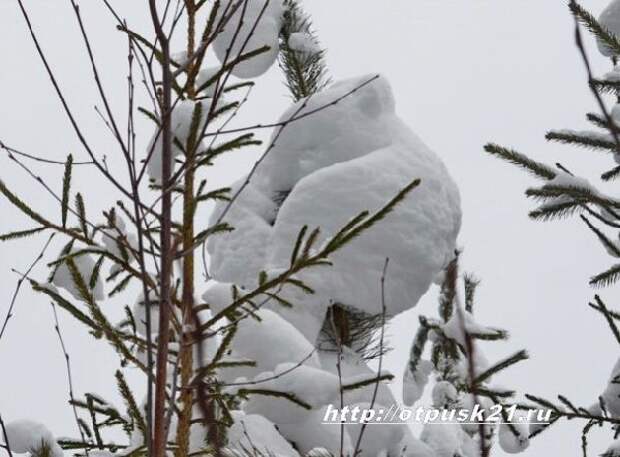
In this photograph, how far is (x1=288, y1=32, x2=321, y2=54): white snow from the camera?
441 cm

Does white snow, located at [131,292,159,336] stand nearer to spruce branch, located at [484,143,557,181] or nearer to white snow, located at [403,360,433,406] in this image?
spruce branch, located at [484,143,557,181]

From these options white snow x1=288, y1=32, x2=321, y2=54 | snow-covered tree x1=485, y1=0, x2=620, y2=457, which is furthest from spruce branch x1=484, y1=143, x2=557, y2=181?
white snow x1=288, y1=32, x2=321, y2=54

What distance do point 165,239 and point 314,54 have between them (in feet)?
11.7

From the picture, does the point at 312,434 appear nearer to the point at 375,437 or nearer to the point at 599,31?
the point at 375,437

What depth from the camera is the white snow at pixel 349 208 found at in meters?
3.33

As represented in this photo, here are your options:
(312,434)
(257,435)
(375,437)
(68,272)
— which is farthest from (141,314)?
(375,437)

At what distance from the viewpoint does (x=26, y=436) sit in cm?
158

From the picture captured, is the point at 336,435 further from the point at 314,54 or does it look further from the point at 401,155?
the point at 314,54

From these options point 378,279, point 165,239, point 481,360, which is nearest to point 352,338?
point 378,279

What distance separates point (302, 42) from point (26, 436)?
3272mm

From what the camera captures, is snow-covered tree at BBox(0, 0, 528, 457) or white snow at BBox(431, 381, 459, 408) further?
white snow at BBox(431, 381, 459, 408)

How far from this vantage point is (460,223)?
3.65m

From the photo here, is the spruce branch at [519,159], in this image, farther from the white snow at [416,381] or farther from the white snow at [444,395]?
the white snow at [444,395]

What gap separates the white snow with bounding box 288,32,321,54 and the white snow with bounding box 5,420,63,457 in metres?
3.20
